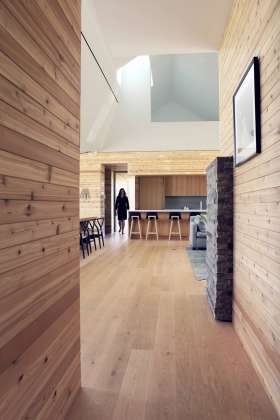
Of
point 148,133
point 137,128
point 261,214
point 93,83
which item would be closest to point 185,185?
point 148,133

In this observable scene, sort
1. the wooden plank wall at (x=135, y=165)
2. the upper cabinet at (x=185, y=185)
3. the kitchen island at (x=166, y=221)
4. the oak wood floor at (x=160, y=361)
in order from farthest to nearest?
the upper cabinet at (x=185, y=185), the wooden plank wall at (x=135, y=165), the kitchen island at (x=166, y=221), the oak wood floor at (x=160, y=361)

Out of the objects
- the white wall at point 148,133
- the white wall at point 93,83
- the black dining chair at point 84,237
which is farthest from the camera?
the white wall at point 148,133

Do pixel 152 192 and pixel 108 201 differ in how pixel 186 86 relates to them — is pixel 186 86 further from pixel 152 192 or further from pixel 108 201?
pixel 108 201

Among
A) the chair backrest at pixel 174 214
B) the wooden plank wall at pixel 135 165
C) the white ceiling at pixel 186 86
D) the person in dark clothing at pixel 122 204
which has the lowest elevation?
the chair backrest at pixel 174 214

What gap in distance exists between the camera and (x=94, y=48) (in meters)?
4.98

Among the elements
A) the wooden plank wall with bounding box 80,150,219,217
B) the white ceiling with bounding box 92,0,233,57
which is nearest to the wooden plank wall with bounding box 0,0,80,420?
the white ceiling with bounding box 92,0,233,57

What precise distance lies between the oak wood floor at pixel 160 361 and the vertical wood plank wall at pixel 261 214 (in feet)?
0.61

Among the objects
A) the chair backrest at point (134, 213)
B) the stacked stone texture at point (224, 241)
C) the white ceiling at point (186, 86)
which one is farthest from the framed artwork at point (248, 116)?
the chair backrest at point (134, 213)

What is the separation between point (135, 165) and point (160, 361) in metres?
9.03

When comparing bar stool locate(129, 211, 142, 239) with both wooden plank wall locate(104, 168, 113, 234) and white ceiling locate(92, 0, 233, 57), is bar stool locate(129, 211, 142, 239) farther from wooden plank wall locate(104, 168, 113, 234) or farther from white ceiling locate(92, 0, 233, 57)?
white ceiling locate(92, 0, 233, 57)

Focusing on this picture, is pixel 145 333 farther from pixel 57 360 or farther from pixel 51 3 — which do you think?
pixel 51 3

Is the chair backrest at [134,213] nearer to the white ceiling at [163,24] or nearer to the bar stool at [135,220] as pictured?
the bar stool at [135,220]

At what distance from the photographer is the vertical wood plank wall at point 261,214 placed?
5.71 ft

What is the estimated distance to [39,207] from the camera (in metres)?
1.41
